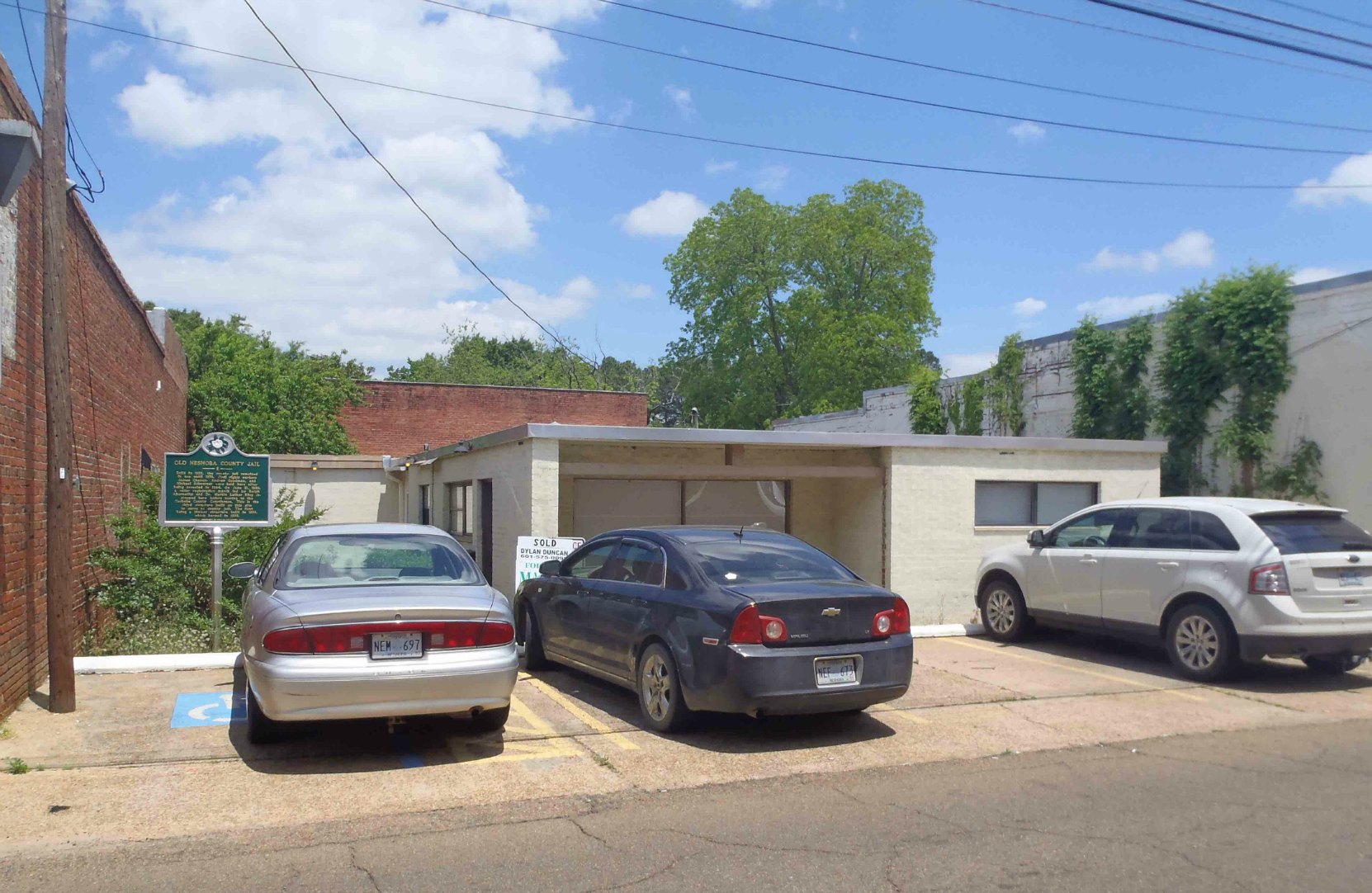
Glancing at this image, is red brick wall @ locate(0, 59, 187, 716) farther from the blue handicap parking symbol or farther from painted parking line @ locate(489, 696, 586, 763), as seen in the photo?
painted parking line @ locate(489, 696, 586, 763)

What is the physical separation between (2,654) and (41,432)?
2065mm

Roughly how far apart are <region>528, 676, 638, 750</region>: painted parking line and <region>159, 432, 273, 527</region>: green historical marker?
4.36m

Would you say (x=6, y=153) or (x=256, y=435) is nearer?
(x=6, y=153)

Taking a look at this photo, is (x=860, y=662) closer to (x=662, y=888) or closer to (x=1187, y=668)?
(x=662, y=888)

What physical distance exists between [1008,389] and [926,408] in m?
2.49

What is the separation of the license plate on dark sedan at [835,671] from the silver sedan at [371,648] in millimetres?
2135

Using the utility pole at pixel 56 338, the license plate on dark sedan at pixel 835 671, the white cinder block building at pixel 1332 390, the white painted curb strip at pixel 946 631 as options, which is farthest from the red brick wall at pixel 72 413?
the white cinder block building at pixel 1332 390

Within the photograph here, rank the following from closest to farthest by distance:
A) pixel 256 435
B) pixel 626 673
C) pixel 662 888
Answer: pixel 662 888 → pixel 626 673 → pixel 256 435

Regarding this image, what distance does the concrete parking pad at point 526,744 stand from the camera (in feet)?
20.5

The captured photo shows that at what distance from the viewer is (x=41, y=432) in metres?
9.09

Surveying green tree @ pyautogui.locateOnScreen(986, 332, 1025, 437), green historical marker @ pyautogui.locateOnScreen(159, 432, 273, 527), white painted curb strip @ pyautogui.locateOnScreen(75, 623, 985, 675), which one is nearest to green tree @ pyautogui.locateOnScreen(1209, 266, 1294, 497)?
green tree @ pyautogui.locateOnScreen(986, 332, 1025, 437)

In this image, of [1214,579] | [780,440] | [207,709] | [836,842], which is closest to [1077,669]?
[1214,579]

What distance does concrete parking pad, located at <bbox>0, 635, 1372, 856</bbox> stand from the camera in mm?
6242

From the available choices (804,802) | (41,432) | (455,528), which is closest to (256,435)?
(455,528)
